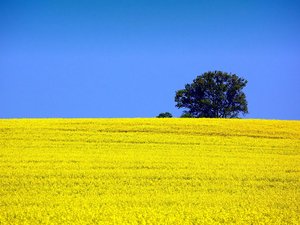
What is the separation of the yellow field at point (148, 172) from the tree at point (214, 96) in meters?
23.3

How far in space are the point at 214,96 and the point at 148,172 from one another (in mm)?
33893

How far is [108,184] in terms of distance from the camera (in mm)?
12703

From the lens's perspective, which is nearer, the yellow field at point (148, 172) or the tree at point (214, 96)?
the yellow field at point (148, 172)

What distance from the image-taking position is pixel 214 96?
4703 cm

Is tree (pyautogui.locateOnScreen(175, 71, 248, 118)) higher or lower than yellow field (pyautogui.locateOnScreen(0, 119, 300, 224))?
higher

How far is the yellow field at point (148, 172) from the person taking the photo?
32.6ft

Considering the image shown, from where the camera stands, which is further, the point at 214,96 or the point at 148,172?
the point at 214,96

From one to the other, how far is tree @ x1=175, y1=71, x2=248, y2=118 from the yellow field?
23.3 meters

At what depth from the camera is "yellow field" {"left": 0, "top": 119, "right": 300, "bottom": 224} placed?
32.6 feet

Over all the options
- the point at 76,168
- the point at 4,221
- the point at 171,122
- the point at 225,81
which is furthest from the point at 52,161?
the point at 225,81

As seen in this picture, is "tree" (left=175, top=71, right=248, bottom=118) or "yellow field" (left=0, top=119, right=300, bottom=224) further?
"tree" (left=175, top=71, right=248, bottom=118)

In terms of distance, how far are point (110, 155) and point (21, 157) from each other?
9.94ft

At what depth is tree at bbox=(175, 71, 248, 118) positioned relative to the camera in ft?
153

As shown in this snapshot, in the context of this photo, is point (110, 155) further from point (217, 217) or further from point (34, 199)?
point (217, 217)
